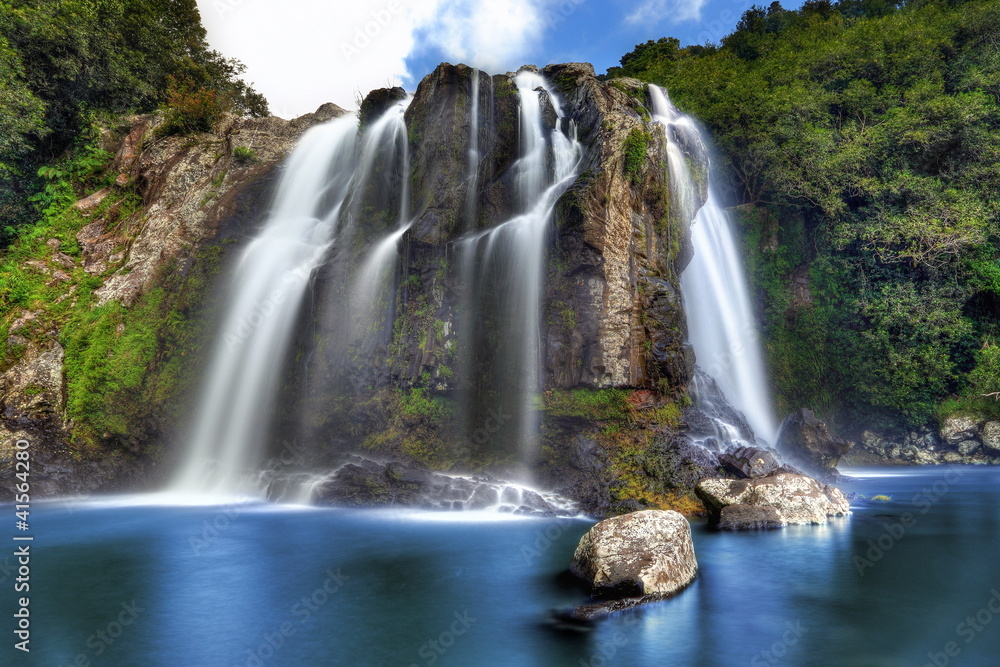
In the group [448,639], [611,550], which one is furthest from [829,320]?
[448,639]

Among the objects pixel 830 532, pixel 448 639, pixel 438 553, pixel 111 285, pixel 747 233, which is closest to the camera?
pixel 448 639

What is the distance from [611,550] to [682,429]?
19.5ft

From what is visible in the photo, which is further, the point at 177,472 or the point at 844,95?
the point at 844,95

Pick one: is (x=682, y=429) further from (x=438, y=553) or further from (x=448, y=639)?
(x=448, y=639)

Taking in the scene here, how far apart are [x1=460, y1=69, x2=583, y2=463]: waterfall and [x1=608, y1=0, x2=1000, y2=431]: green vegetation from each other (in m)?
10.9

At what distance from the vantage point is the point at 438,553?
9.09m

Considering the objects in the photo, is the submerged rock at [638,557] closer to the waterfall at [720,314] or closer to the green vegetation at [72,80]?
the waterfall at [720,314]

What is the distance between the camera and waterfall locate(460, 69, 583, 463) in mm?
12977

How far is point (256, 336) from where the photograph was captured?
51.7ft

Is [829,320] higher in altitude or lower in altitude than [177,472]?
higher

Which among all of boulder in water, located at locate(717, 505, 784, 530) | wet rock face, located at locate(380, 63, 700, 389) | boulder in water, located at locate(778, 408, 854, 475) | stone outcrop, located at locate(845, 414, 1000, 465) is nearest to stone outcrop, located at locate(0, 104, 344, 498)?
wet rock face, located at locate(380, 63, 700, 389)

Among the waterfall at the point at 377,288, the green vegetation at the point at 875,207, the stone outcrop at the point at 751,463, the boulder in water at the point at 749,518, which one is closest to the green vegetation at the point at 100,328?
the waterfall at the point at 377,288

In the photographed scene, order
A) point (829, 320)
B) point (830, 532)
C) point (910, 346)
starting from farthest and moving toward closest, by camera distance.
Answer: point (829, 320) < point (910, 346) < point (830, 532)

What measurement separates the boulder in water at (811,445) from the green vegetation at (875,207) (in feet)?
13.3
